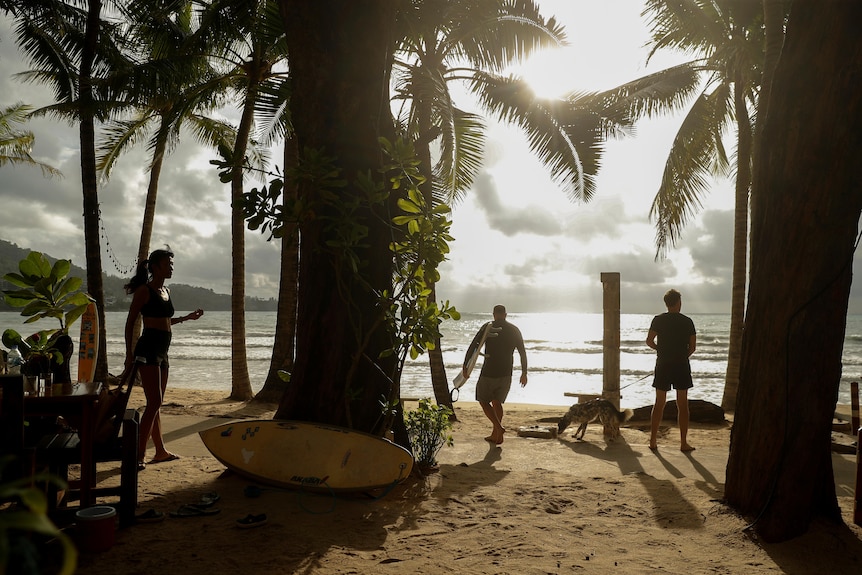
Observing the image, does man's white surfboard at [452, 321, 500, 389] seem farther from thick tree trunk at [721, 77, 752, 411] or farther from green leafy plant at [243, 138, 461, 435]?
thick tree trunk at [721, 77, 752, 411]

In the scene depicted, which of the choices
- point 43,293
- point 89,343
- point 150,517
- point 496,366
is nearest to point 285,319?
point 89,343

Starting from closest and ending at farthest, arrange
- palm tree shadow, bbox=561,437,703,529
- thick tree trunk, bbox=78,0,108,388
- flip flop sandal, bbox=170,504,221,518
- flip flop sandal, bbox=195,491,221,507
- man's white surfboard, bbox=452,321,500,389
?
flip flop sandal, bbox=170,504,221,518, flip flop sandal, bbox=195,491,221,507, palm tree shadow, bbox=561,437,703,529, man's white surfboard, bbox=452,321,500,389, thick tree trunk, bbox=78,0,108,388

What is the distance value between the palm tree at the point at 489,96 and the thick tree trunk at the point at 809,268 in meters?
6.11

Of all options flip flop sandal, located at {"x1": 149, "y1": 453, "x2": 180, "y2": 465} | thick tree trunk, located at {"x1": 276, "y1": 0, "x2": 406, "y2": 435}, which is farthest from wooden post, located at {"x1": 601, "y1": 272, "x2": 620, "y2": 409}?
flip flop sandal, located at {"x1": 149, "y1": 453, "x2": 180, "y2": 465}

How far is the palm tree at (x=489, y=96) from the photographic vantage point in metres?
9.47

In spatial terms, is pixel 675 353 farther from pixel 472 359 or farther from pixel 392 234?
pixel 392 234

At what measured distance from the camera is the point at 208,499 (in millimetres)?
3924

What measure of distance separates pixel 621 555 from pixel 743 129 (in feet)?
34.8

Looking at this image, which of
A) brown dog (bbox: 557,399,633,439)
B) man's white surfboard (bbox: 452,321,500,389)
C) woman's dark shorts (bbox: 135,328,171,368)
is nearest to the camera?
woman's dark shorts (bbox: 135,328,171,368)

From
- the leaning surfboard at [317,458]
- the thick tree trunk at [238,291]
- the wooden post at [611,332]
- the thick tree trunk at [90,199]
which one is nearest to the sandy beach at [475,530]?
the leaning surfboard at [317,458]

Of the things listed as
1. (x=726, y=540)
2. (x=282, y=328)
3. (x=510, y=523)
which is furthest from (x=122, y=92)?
(x=726, y=540)

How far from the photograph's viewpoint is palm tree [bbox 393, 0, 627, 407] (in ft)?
31.1

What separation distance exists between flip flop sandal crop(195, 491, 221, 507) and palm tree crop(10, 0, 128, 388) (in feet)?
26.6

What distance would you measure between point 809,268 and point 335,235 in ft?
10.9
